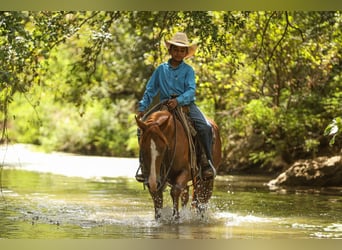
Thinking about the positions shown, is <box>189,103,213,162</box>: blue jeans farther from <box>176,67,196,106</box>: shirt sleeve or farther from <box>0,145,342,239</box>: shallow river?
<box>0,145,342,239</box>: shallow river

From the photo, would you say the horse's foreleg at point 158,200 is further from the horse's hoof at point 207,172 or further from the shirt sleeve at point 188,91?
the shirt sleeve at point 188,91

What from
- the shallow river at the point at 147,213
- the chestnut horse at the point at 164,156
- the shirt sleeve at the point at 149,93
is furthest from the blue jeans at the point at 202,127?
the shallow river at the point at 147,213

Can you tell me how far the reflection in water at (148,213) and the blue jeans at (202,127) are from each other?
2.40 ft

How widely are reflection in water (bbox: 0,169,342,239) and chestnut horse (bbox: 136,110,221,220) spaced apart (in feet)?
1.09

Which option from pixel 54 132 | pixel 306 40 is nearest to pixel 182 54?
pixel 306 40

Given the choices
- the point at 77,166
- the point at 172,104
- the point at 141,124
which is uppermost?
the point at 172,104

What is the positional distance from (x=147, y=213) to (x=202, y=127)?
4.73 ft

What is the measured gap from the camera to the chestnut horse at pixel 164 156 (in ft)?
26.7

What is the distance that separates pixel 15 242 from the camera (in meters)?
7.62

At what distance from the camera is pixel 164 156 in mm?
8453

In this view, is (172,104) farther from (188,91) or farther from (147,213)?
(147,213)

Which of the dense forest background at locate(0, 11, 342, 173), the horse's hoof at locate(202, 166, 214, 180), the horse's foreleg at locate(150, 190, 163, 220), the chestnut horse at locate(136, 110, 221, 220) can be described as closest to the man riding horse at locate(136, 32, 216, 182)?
the chestnut horse at locate(136, 110, 221, 220)

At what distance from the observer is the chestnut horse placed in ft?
26.7

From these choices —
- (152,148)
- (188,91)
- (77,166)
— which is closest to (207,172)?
(188,91)
